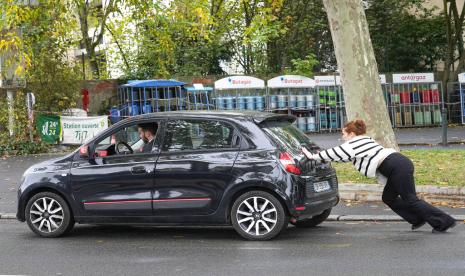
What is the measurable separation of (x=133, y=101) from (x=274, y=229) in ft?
67.0

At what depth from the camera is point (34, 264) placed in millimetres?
7824

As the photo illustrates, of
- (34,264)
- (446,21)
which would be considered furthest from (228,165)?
(446,21)

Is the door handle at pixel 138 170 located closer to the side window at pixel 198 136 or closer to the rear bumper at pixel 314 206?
the side window at pixel 198 136

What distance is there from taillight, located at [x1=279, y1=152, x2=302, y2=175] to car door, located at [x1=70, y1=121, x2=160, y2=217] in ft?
5.28

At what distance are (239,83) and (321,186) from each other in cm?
2016

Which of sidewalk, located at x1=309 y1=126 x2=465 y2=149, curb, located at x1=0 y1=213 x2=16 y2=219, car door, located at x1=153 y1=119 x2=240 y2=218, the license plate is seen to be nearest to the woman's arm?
the license plate

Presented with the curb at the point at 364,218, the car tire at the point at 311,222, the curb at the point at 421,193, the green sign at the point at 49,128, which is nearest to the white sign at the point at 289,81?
the green sign at the point at 49,128

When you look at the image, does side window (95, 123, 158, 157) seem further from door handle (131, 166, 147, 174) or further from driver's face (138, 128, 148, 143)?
door handle (131, 166, 147, 174)

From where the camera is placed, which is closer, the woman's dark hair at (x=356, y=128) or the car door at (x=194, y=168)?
the car door at (x=194, y=168)

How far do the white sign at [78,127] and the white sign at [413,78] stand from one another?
12.2m

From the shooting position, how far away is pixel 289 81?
28984 millimetres

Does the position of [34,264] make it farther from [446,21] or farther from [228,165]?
[446,21]

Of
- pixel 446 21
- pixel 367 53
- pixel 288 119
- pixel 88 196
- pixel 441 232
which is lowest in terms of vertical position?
pixel 441 232

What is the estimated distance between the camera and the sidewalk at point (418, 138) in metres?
22.3
